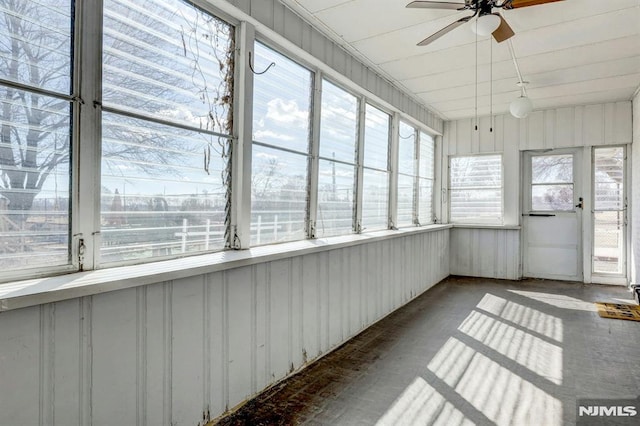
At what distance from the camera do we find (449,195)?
21.7 feet

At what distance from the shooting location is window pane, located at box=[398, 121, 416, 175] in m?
5.01

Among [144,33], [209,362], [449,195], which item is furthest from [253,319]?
[449,195]

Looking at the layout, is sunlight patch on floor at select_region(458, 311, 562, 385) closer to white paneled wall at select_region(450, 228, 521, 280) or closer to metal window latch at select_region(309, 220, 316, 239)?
metal window latch at select_region(309, 220, 316, 239)

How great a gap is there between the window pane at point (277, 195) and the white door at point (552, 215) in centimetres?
470

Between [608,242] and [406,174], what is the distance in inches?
131

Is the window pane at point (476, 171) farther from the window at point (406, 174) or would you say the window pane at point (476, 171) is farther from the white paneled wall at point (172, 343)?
the white paneled wall at point (172, 343)

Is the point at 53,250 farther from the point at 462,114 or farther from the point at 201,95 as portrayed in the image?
the point at 462,114

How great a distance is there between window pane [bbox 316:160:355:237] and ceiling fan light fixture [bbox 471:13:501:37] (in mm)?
1547

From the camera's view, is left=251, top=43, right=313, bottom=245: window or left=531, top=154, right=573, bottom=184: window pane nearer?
left=251, top=43, right=313, bottom=245: window

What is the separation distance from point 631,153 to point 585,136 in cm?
63

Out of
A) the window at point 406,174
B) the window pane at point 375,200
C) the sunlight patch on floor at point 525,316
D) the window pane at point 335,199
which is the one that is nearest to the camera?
the window pane at point 335,199

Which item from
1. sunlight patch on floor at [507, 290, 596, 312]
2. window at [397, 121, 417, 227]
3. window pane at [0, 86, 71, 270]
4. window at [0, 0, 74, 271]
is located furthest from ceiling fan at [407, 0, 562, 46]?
sunlight patch on floor at [507, 290, 596, 312]

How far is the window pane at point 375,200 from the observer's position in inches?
159

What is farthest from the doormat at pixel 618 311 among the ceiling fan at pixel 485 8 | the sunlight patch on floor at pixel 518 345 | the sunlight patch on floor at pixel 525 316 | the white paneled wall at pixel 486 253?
the ceiling fan at pixel 485 8
